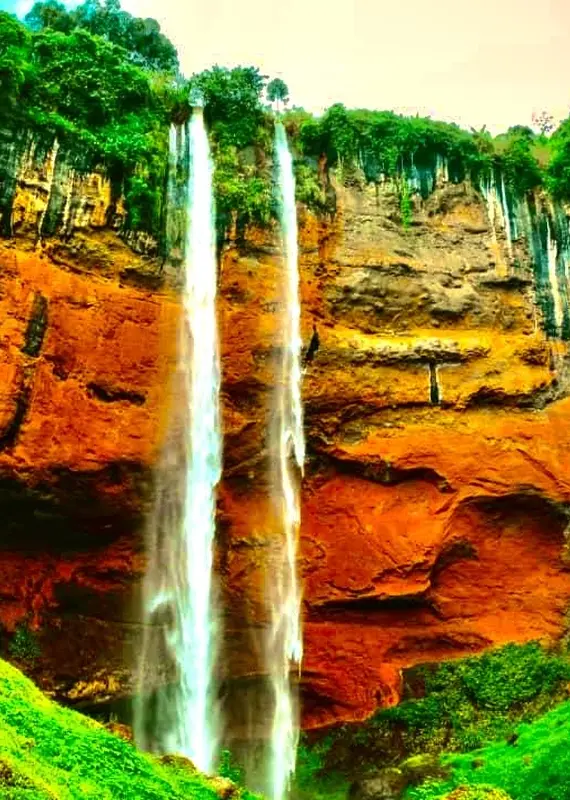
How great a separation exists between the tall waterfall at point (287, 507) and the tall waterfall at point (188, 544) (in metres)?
1.19

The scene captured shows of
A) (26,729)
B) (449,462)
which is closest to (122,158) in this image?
(449,462)

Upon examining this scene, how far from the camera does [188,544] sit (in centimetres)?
1495

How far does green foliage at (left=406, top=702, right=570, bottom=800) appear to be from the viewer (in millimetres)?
9492

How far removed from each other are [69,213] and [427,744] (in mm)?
11580

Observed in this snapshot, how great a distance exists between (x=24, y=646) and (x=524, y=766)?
827 centimetres

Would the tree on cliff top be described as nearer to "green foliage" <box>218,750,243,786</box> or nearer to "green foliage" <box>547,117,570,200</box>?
"green foliage" <box>547,117,570,200</box>

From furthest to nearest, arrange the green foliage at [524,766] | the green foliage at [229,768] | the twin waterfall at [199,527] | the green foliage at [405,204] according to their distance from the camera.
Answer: the green foliage at [405,204]
the twin waterfall at [199,527]
the green foliage at [229,768]
the green foliage at [524,766]

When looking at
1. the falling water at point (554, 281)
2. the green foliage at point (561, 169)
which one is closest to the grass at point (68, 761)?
the falling water at point (554, 281)

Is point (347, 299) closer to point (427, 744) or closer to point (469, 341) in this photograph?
point (469, 341)

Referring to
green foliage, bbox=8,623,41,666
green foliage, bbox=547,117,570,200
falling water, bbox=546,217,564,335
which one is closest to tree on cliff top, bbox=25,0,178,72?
green foliage, bbox=547,117,570,200

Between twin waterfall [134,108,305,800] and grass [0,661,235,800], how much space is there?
17.5 ft

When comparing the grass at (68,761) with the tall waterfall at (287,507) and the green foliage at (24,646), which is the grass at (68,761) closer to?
the green foliage at (24,646)

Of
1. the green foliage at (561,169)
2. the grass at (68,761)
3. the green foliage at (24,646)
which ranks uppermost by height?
the green foliage at (561,169)

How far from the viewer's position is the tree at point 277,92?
20.5 meters
